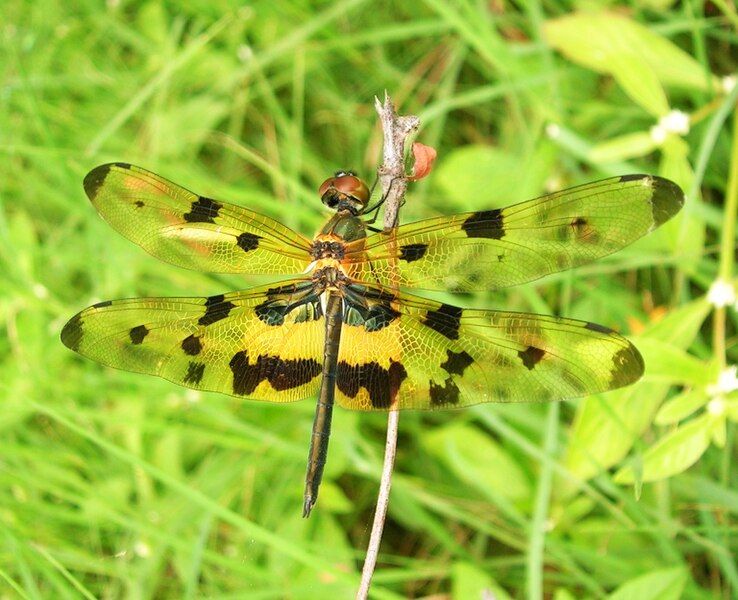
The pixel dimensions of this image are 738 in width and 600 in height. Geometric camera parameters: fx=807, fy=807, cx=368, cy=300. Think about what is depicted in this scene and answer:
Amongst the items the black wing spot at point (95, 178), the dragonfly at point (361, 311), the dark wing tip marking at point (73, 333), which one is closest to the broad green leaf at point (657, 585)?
the dragonfly at point (361, 311)

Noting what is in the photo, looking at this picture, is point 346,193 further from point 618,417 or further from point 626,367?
point 618,417

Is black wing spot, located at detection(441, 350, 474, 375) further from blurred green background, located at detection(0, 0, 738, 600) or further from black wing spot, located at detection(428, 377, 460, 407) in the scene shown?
blurred green background, located at detection(0, 0, 738, 600)

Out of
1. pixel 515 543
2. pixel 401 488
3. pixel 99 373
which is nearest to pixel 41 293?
pixel 99 373

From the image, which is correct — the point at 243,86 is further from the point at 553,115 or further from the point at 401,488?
the point at 401,488

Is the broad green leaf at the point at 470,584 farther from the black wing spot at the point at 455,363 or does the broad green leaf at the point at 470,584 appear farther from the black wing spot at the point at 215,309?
the black wing spot at the point at 215,309

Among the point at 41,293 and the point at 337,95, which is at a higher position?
the point at 337,95

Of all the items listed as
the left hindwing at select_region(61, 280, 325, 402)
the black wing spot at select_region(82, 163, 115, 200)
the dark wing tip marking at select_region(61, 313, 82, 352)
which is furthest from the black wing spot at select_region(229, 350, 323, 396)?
the black wing spot at select_region(82, 163, 115, 200)

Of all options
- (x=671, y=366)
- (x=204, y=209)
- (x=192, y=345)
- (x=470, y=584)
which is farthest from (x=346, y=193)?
(x=470, y=584)

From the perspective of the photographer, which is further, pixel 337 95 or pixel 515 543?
pixel 337 95
